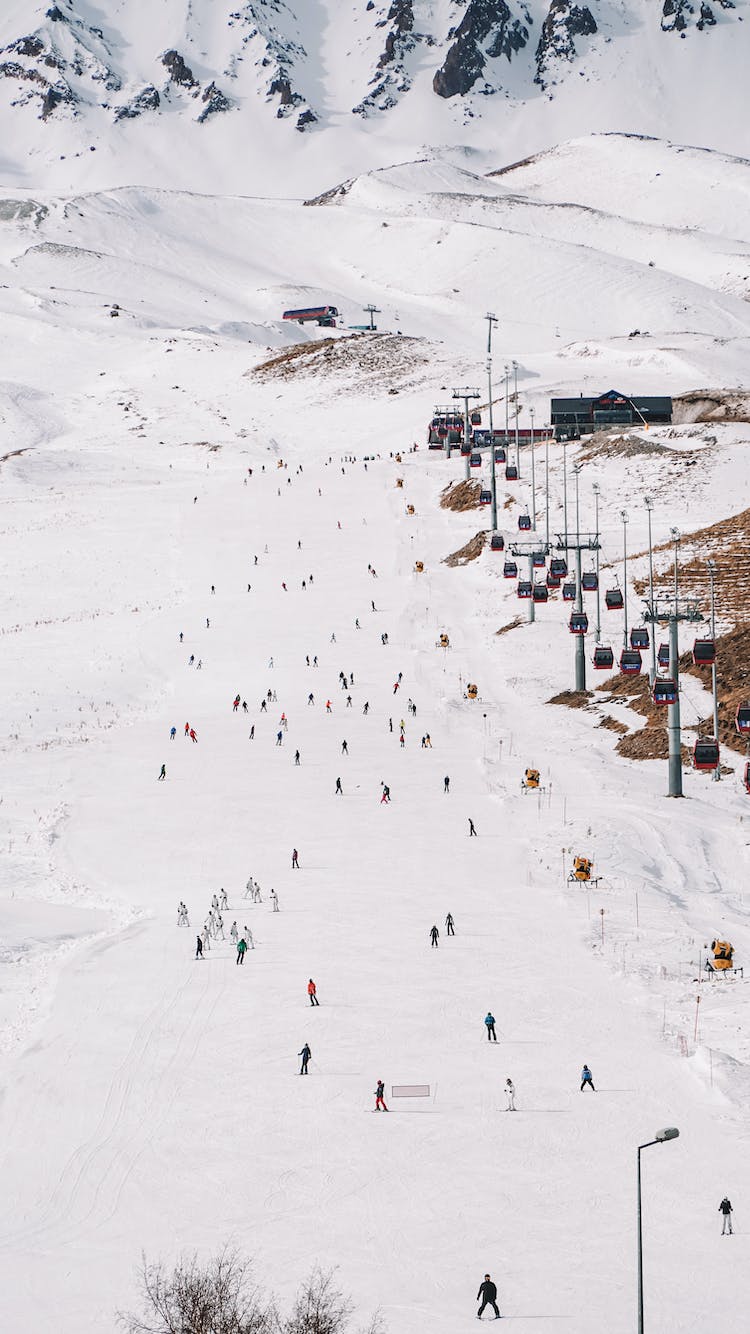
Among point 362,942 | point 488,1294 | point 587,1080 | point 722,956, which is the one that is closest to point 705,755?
point 722,956

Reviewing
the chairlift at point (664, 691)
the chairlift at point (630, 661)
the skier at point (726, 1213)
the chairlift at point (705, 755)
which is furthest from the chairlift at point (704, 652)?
the skier at point (726, 1213)

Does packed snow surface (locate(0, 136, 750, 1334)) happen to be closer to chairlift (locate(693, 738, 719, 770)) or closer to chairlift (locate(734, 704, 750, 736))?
chairlift (locate(693, 738, 719, 770))

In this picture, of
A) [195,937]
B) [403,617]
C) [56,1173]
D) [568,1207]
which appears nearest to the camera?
[568,1207]

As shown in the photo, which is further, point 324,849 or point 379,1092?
point 324,849

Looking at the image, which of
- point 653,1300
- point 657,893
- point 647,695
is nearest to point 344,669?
point 647,695

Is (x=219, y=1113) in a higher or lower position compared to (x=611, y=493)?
lower

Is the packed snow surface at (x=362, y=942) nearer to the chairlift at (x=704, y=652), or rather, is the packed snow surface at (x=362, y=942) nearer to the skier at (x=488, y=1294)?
the skier at (x=488, y=1294)

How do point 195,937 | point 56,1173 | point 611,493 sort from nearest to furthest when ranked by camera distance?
1. point 56,1173
2. point 195,937
3. point 611,493

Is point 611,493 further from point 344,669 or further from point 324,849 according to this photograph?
point 324,849
